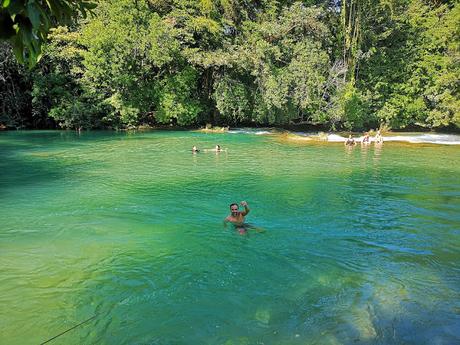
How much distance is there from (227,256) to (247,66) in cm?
3011

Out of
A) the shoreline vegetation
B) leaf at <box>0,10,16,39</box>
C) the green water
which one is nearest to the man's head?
the green water

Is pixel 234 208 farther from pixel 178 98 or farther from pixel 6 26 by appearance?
pixel 178 98

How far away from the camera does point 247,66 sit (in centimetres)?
3756

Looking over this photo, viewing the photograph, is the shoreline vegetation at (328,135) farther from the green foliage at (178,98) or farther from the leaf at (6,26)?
the leaf at (6,26)

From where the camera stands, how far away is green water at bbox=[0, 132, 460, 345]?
6805 millimetres

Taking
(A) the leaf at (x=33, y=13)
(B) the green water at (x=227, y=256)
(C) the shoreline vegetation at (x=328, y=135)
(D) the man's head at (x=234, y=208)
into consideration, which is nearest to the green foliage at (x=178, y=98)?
(C) the shoreline vegetation at (x=328, y=135)

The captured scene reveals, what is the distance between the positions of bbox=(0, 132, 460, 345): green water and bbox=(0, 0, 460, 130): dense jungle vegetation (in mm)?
18633

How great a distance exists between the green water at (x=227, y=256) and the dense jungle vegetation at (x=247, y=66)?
18.6 m

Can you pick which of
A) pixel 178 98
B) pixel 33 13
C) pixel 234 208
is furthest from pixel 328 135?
pixel 33 13

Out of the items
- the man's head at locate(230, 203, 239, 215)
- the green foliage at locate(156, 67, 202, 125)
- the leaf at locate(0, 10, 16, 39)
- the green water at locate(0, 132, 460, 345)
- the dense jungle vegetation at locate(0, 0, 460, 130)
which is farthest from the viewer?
the green foliage at locate(156, 67, 202, 125)

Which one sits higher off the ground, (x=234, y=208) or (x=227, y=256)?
(x=234, y=208)

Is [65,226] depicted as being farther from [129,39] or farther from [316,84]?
[316,84]

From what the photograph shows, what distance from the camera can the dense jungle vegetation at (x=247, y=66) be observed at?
36562 mm

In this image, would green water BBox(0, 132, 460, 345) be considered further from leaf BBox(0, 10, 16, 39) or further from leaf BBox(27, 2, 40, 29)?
leaf BBox(27, 2, 40, 29)
